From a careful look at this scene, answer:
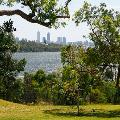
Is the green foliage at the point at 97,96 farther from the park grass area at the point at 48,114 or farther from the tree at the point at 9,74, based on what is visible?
the tree at the point at 9,74

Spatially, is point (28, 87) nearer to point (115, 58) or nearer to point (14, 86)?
point (14, 86)

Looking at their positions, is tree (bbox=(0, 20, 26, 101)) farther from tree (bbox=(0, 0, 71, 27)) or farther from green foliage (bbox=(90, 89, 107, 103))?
tree (bbox=(0, 0, 71, 27))

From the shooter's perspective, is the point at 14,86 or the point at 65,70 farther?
the point at 14,86

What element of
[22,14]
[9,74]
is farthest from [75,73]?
[9,74]

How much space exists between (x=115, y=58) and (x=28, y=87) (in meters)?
15.6

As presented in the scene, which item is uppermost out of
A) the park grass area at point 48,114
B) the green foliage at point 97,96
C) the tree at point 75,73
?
the tree at point 75,73

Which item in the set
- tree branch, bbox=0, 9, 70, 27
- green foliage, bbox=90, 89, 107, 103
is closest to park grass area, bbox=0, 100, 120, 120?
green foliage, bbox=90, 89, 107, 103

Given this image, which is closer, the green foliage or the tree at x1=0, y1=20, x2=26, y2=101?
the green foliage

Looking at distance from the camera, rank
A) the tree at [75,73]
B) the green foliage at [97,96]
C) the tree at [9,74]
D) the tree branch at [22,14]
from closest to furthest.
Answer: the tree branch at [22,14] < the tree at [75,73] < the green foliage at [97,96] < the tree at [9,74]

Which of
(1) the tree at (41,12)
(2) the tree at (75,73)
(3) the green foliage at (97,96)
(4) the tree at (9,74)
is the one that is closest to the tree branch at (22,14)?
(1) the tree at (41,12)

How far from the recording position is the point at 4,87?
57.0 m

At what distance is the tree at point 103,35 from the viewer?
42438 millimetres

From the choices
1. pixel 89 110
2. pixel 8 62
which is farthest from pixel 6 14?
pixel 8 62

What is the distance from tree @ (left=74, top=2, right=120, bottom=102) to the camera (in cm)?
4244
